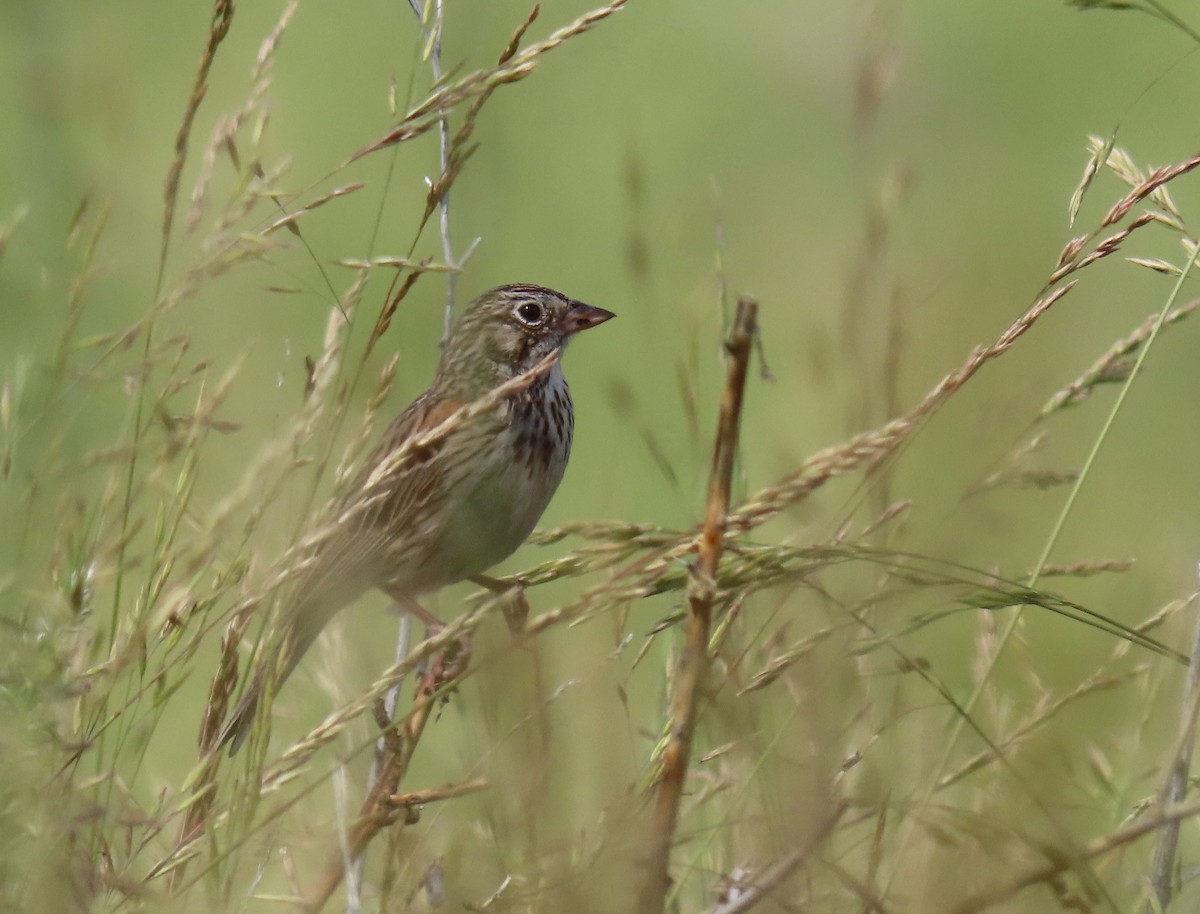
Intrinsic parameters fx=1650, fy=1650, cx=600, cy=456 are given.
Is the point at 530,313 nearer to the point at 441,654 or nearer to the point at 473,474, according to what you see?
the point at 473,474

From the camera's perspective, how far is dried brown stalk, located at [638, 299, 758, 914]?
1.45 meters

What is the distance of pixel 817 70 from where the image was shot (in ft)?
32.5

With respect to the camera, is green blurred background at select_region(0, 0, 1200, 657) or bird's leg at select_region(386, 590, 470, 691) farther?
green blurred background at select_region(0, 0, 1200, 657)

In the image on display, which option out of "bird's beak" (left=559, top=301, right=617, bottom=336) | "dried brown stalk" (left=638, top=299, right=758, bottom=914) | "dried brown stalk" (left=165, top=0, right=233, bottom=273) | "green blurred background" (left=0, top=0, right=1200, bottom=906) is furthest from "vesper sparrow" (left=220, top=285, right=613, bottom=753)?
"dried brown stalk" (left=638, top=299, right=758, bottom=914)

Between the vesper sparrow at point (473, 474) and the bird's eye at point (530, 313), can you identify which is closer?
the vesper sparrow at point (473, 474)

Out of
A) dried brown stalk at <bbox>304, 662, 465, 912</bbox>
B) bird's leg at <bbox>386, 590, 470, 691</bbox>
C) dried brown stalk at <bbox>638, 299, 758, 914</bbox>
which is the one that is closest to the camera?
dried brown stalk at <bbox>638, 299, 758, 914</bbox>

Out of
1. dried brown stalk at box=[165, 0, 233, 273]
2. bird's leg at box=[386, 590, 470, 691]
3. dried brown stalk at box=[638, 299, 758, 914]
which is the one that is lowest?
bird's leg at box=[386, 590, 470, 691]

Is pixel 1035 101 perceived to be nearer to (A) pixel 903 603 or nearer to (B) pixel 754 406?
(B) pixel 754 406

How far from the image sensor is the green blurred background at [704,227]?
2279 millimetres

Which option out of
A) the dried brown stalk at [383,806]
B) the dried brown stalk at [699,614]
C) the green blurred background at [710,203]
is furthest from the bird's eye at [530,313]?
the dried brown stalk at [699,614]

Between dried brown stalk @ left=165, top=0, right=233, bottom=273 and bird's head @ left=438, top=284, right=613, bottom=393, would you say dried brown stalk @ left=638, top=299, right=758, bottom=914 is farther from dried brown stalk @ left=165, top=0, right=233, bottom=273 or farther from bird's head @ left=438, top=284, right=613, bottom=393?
bird's head @ left=438, top=284, right=613, bottom=393

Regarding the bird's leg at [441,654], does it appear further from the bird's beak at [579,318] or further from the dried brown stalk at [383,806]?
the bird's beak at [579,318]

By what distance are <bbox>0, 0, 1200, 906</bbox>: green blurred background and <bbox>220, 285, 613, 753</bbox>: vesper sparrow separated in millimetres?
187

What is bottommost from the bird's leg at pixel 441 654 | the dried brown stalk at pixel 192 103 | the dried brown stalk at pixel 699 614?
the bird's leg at pixel 441 654
